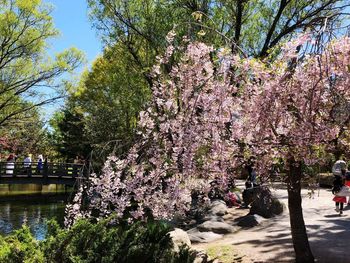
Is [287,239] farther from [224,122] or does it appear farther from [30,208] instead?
[30,208]

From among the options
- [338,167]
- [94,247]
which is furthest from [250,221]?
[94,247]

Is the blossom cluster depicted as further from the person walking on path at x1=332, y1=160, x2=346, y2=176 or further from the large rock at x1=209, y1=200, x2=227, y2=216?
the large rock at x1=209, y1=200, x2=227, y2=216

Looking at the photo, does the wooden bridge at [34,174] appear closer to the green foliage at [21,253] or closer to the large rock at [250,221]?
the large rock at [250,221]

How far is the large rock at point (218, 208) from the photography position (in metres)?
15.2

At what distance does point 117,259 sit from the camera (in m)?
6.35

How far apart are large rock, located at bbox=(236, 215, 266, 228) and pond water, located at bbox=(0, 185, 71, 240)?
6.49 meters

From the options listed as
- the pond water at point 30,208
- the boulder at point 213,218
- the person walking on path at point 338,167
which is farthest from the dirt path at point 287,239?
the pond water at point 30,208

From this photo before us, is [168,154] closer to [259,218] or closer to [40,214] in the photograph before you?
[259,218]

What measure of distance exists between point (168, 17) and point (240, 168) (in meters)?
13.4

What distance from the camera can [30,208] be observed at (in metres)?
25.8

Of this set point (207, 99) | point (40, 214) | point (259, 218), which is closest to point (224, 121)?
point (207, 99)

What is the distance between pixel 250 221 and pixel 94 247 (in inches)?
291

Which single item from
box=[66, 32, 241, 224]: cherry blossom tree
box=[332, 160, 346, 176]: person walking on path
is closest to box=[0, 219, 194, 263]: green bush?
box=[66, 32, 241, 224]: cherry blossom tree

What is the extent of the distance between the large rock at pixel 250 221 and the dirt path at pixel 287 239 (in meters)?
0.19
